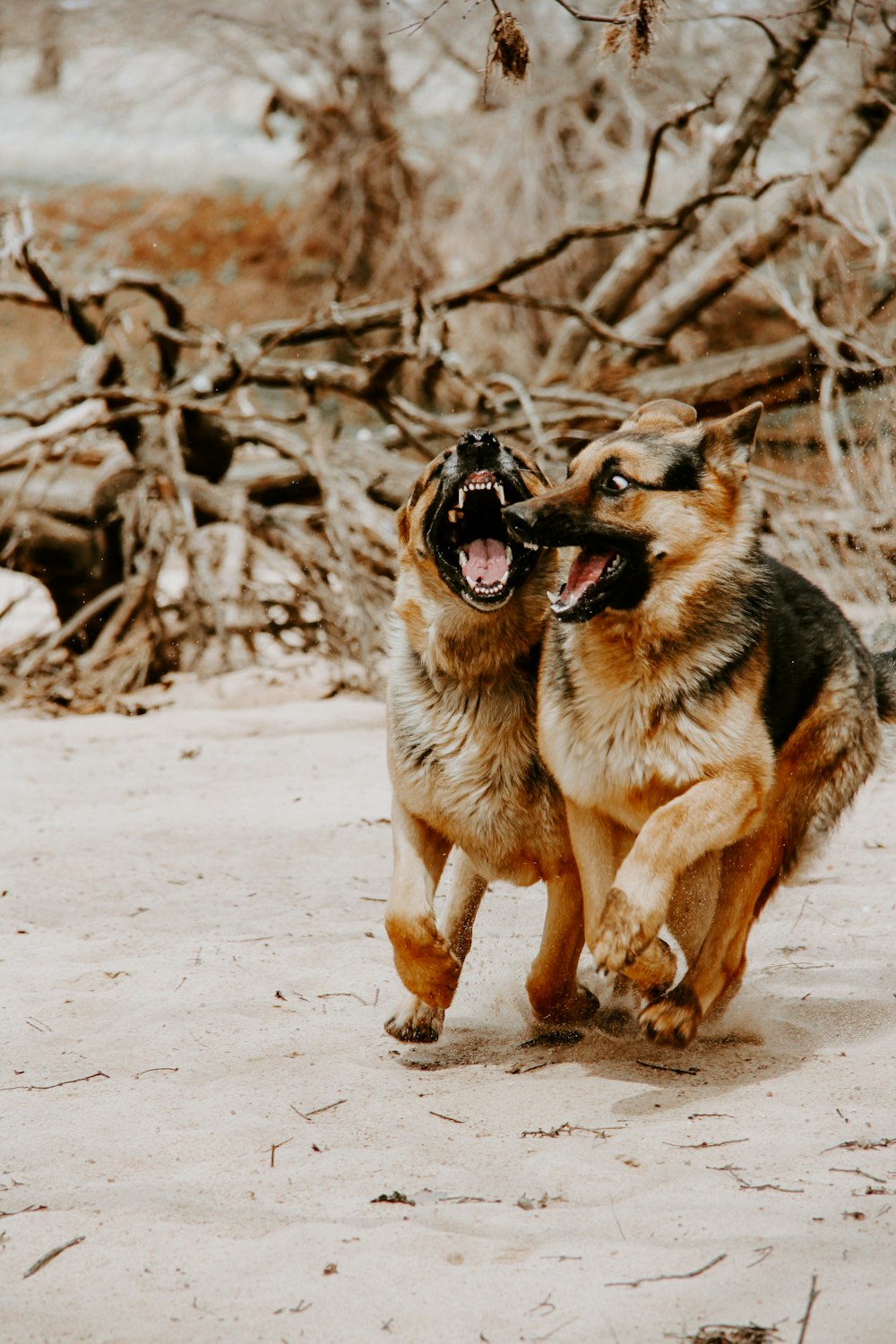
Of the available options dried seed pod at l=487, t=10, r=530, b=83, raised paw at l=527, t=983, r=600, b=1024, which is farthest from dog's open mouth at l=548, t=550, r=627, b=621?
dried seed pod at l=487, t=10, r=530, b=83

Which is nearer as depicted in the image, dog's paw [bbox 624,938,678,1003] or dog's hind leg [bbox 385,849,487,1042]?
dog's paw [bbox 624,938,678,1003]

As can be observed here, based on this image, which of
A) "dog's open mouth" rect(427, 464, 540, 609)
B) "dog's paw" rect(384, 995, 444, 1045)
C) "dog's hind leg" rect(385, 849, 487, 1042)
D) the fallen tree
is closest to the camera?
"dog's paw" rect(384, 995, 444, 1045)

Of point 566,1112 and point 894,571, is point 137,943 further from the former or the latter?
point 894,571

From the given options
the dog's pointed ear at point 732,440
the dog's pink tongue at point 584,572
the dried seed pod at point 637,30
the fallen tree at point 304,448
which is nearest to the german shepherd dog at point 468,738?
the dog's pink tongue at point 584,572

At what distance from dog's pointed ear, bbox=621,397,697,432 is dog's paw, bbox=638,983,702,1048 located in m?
Answer: 1.64

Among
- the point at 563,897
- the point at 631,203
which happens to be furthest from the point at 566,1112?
the point at 631,203

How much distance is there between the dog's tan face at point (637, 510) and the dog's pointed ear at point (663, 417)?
3.1 inches

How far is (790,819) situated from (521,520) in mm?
1249

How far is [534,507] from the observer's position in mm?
3621

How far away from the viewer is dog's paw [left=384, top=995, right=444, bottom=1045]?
393 centimetres

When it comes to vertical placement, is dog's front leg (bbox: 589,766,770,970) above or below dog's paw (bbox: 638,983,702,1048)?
above

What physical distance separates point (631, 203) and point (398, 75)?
12.0 feet

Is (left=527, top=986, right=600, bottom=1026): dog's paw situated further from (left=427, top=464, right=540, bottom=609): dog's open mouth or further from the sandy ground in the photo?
(left=427, top=464, right=540, bottom=609): dog's open mouth

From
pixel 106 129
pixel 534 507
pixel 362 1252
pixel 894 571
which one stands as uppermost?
pixel 106 129
